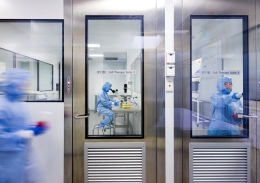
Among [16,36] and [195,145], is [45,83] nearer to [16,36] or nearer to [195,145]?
[16,36]

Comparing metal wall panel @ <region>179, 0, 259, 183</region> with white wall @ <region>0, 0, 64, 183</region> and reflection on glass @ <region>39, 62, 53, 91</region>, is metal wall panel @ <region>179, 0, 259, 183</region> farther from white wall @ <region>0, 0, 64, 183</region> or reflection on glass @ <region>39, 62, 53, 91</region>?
reflection on glass @ <region>39, 62, 53, 91</region>

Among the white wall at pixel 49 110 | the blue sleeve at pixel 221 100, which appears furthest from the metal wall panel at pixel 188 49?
the white wall at pixel 49 110

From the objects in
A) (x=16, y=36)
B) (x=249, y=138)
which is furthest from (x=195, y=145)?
(x=16, y=36)

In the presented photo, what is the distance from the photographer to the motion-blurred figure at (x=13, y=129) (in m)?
1.35

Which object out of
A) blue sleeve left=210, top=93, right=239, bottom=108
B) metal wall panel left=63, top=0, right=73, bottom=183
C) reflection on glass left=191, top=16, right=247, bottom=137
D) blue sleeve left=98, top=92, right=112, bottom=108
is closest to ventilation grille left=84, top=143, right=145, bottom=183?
metal wall panel left=63, top=0, right=73, bottom=183

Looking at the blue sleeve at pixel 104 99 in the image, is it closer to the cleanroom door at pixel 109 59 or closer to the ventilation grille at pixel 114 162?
the cleanroom door at pixel 109 59

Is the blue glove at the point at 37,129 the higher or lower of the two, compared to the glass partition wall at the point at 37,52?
lower

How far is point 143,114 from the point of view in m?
2.07

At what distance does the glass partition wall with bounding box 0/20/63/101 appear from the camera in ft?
6.84

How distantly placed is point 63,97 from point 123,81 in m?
0.66

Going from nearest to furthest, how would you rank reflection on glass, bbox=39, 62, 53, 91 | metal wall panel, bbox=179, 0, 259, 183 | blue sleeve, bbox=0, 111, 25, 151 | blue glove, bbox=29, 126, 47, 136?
1. blue sleeve, bbox=0, 111, 25, 151
2. blue glove, bbox=29, 126, 47, 136
3. metal wall panel, bbox=179, 0, 259, 183
4. reflection on glass, bbox=39, 62, 53, 91

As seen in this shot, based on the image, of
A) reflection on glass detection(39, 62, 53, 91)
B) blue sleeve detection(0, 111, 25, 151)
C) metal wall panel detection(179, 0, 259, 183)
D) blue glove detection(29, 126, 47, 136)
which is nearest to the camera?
blue sleeve detection(0, 111, 25, 151)

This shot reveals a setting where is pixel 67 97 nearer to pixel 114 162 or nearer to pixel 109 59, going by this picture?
pixel 109 59

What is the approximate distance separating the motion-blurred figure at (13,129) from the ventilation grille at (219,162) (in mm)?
1595
